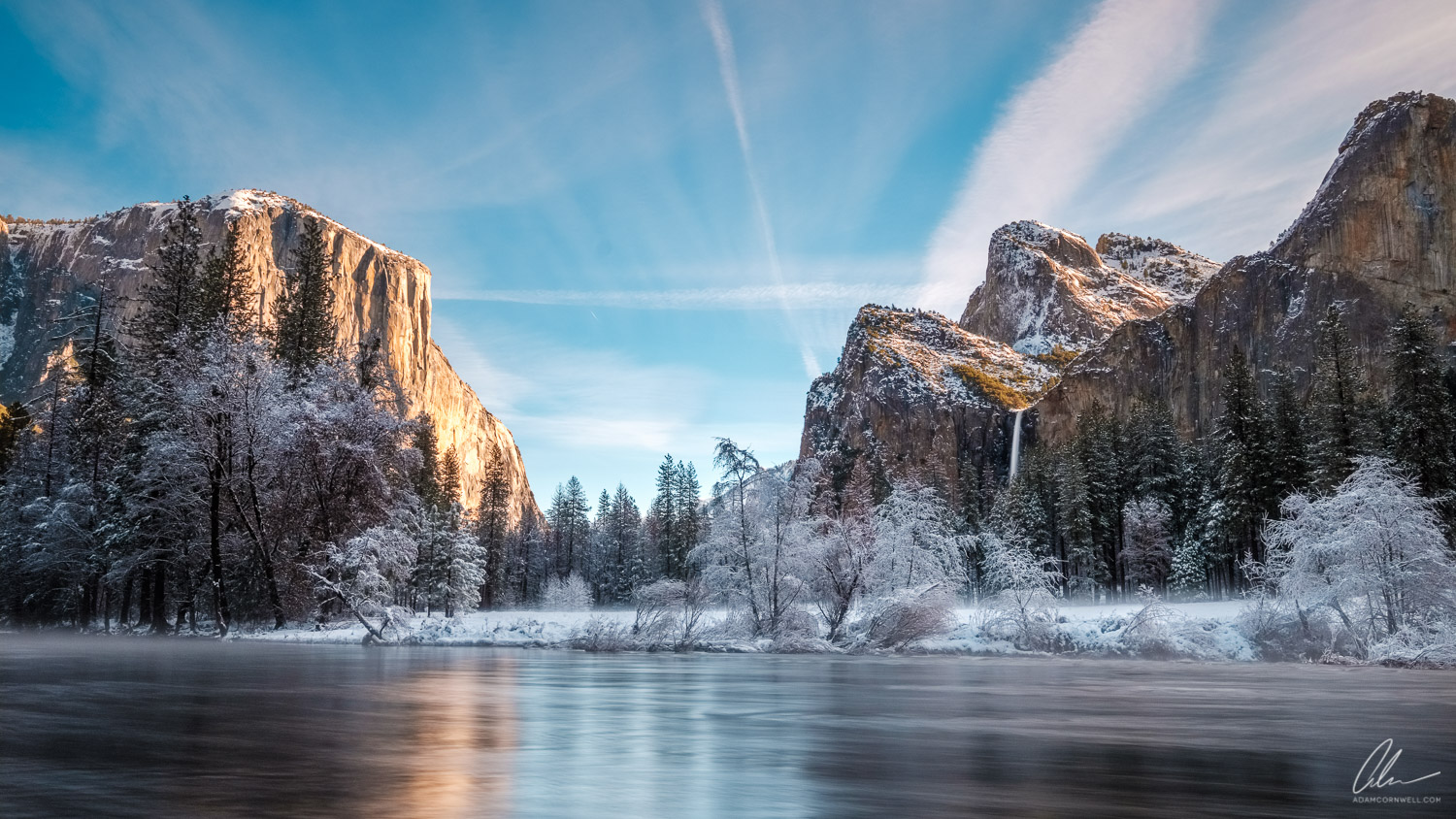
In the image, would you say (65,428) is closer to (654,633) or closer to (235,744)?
(654,633)

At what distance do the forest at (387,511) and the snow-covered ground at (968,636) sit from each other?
615mm

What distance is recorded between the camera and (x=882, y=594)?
2691 cm

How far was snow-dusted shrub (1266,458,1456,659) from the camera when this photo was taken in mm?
19062

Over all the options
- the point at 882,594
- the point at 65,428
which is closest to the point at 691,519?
the point at 65,428

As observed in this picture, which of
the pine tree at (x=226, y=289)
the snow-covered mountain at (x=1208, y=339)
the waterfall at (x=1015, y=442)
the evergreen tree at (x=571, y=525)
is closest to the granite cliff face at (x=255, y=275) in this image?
the evergreen tree at (x=571, y=525)

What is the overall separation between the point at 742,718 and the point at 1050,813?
4.66 m

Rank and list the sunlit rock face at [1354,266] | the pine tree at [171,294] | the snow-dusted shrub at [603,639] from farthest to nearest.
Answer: the sunlit rock face at [1354,266], the pine tree at [171,294], the snow-dusted shrub at [603,639]

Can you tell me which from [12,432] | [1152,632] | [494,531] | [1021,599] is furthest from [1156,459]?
[12,432]

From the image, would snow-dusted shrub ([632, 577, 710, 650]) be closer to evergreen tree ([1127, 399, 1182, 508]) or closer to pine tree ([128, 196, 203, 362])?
pine tree ([128, 196, 203, 362])

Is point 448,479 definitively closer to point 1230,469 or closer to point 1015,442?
point 1230,469

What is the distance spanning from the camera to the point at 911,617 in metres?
24.6

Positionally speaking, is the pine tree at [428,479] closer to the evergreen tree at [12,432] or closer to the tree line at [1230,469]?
the evergreen tree at [12,432]

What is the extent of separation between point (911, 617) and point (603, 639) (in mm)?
9127

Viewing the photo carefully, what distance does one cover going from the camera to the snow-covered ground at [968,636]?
70.9 feet
